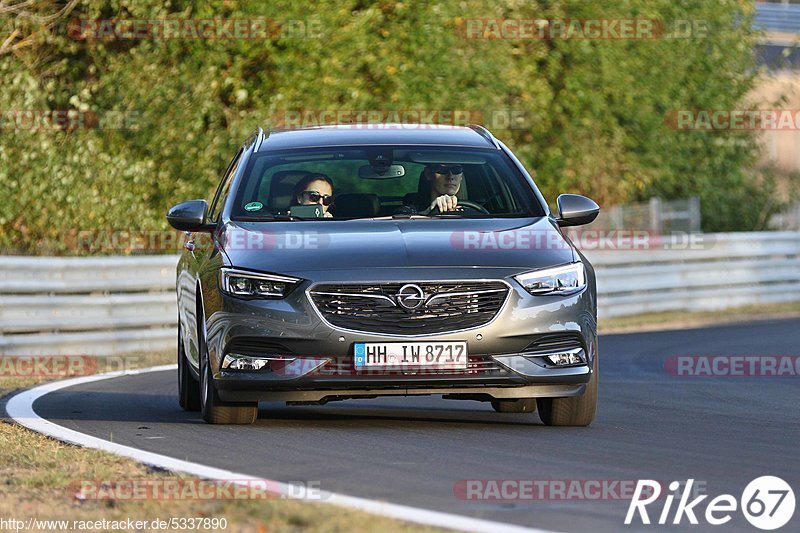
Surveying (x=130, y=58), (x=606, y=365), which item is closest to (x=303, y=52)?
(x=130, y=58)

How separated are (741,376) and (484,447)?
5978 mm

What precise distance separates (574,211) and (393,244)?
136 cm

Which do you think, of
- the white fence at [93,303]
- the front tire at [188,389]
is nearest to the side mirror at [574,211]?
the front tire at [188,389]

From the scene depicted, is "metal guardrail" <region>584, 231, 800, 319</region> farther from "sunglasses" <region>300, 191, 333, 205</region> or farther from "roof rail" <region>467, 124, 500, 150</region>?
"sunglasses" <region>300, 191, 333, 205</region>

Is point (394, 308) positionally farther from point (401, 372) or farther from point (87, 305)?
point (87, 305)

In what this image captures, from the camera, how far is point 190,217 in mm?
9836

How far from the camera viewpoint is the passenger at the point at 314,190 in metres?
9.94

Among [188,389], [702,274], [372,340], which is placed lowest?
[702,274]

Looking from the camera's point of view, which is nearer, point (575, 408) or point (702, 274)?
point (575, 408)

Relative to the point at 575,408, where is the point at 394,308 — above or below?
above

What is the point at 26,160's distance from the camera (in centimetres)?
2148

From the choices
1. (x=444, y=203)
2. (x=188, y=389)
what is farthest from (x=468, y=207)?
(x=188, y=389)

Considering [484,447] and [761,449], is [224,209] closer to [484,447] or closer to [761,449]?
[484,447]

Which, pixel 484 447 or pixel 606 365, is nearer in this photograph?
pixel 484 447
